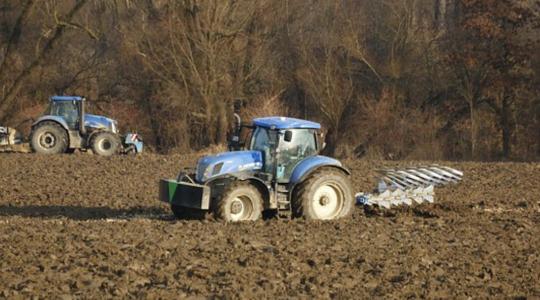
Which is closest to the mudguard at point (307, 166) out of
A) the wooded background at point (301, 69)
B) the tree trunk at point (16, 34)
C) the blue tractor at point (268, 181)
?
the blue tractor at point (268, 181)

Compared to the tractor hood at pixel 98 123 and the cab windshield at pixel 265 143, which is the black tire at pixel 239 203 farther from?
the tractor hood at pixel 98 123

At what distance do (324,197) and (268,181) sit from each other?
0.98m

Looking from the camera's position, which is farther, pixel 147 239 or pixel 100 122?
pixel 100 122

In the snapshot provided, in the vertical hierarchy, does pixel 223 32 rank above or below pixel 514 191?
above

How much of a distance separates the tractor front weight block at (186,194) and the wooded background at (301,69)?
781 inches

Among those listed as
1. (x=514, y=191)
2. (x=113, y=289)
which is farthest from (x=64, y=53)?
(x=113, y=289)

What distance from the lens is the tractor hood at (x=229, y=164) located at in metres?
14.2

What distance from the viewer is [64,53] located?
43.4 m

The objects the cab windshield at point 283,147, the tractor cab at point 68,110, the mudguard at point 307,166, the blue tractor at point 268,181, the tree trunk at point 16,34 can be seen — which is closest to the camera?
the blue tractor at point 268,181

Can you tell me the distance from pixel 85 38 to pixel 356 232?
33.3 metres

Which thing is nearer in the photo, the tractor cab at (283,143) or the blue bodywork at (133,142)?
the tractor cab at (283,143)

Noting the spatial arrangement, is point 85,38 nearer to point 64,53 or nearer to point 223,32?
point 64,53

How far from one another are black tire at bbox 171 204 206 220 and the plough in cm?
288

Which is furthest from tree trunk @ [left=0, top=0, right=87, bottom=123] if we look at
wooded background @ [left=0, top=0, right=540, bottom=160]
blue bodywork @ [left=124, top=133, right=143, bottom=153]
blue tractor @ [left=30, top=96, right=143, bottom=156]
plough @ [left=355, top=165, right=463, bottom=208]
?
plough @ [left=355, top=165, right=463, bottom=208]
